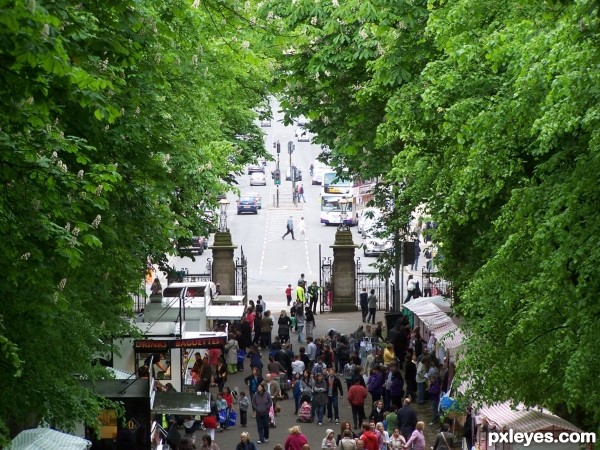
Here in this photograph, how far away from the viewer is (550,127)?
1711 centimetres

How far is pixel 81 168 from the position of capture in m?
19.7

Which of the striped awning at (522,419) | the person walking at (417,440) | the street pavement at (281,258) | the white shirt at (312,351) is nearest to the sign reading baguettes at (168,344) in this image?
the street pavement at (281,258)

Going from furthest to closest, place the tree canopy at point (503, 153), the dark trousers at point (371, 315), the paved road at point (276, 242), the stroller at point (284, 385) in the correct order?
the paved road at point (276, 242) → the dark trousers at point (371, 315) → the stroller at point (284, 385) → the tree canopy at point (503, 153)

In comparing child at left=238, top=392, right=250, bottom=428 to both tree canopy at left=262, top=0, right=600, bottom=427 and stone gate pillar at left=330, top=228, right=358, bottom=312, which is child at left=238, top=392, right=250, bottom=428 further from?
stone gate pillar at left=330, top=228, right=358, bottom=312

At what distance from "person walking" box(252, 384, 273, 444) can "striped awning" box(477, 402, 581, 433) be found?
7619 millimetres

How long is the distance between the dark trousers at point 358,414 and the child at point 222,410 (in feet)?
9.21

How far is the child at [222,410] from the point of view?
31.2m

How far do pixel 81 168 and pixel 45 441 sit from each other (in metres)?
3.93

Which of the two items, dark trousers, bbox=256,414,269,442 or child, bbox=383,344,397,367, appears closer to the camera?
dark trousers, bbox=256,414,269,442

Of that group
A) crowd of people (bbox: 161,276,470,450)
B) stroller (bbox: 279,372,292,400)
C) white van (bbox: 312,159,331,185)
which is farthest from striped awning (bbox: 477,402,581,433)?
white van (bbox: 312,159,331,185)

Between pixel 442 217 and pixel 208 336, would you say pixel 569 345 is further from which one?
pixel 208 336

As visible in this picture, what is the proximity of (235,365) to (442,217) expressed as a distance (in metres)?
15.3

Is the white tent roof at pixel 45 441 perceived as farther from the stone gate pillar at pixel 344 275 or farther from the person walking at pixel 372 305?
the stone gate pillar at pixel 344 275

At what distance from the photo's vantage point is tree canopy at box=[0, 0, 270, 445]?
45.5 ft
